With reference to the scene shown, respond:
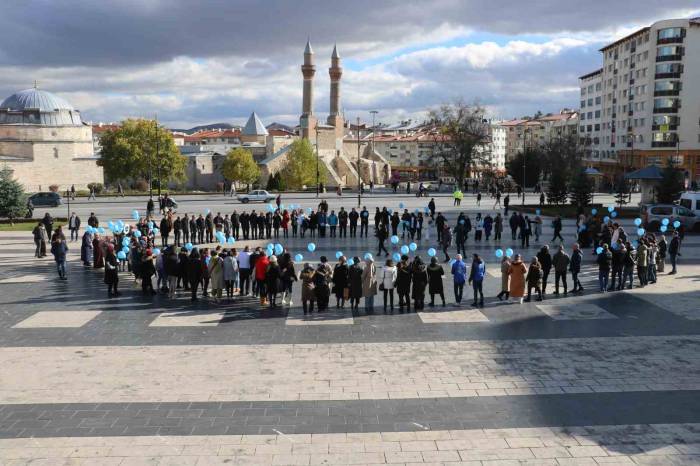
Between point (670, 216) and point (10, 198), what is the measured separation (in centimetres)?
3106

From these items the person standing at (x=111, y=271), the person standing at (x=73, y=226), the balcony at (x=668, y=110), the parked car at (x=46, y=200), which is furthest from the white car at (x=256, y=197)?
the balcony at (x=668, y=110)

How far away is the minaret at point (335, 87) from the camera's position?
3760 inches

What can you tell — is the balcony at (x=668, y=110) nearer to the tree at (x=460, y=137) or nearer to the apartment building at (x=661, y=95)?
the apartment building at (x=661, y=95)

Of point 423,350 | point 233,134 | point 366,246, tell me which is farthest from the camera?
point 233,134

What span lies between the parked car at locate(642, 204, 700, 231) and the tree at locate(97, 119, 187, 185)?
4811cm

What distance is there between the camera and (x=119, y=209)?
131 feet

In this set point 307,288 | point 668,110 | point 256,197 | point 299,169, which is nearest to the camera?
point 307,288

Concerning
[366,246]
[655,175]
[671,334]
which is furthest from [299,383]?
[655,175]

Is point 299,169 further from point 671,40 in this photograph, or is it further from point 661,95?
point 671,40

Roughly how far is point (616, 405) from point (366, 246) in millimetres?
15298

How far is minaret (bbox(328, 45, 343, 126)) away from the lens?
9550 centimetres

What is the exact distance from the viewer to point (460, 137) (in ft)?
229

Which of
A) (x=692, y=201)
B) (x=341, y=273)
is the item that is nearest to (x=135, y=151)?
(x=692, y=201)

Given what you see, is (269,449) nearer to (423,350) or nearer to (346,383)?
(346,383)
